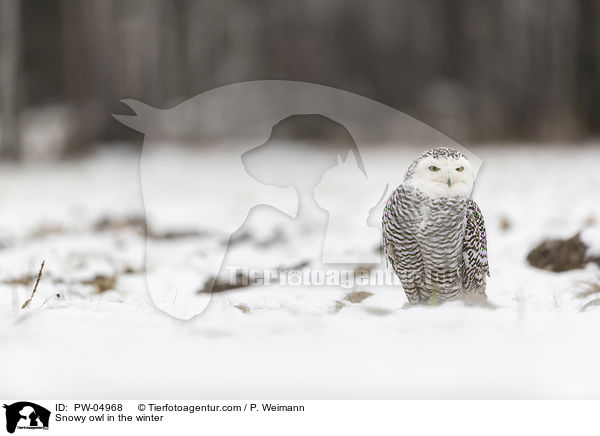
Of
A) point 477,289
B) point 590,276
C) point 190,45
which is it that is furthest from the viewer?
point 190,45

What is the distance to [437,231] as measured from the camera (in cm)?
224

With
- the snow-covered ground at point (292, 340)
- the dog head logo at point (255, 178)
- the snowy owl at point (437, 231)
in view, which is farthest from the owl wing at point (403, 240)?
the dog head logo at point (255, 178)

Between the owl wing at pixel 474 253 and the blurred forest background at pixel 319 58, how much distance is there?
8119mm

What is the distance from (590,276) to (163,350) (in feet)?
6.48

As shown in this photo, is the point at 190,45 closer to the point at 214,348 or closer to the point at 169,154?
the point at 169,154

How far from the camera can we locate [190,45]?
13.5 meters

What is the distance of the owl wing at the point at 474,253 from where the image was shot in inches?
92.7

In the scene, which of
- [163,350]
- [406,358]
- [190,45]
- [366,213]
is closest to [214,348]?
[163,350]
